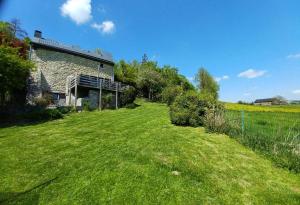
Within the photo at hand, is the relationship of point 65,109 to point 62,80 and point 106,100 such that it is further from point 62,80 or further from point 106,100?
point 62,80

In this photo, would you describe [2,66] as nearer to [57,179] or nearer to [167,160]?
[57,179]

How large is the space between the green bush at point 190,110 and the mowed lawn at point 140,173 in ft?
10.1

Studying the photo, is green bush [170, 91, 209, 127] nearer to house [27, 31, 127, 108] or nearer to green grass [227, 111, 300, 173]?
green grass [227, 111, 300, 173]

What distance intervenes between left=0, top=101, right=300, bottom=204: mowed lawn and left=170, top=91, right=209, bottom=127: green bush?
308cm

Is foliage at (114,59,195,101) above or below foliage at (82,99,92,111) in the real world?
above

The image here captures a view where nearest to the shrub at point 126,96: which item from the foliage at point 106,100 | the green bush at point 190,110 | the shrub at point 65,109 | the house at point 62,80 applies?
the house at point 62,80

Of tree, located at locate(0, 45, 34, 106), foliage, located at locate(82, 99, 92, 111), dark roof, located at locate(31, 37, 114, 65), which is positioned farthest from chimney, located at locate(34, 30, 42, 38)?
foliage, located at locate(82, 99, 92, 111)

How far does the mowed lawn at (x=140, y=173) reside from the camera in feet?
15.6

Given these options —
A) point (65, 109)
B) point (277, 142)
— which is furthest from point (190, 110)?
point (65, 109)

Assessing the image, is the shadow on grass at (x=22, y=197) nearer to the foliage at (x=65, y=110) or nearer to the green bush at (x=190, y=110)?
the green bush at (x=190, y=110)

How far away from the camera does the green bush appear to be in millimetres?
12062

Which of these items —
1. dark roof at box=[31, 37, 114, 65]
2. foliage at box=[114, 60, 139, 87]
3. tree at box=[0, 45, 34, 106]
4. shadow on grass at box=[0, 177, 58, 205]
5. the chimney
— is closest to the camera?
shadow on grass at box=[0, 177, 58, 205]

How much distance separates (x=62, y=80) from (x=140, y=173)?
20577 millimetres

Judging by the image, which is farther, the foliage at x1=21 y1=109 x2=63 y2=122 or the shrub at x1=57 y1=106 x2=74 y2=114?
the shrub at x1=57 y1=106 x2=74 y2=114
